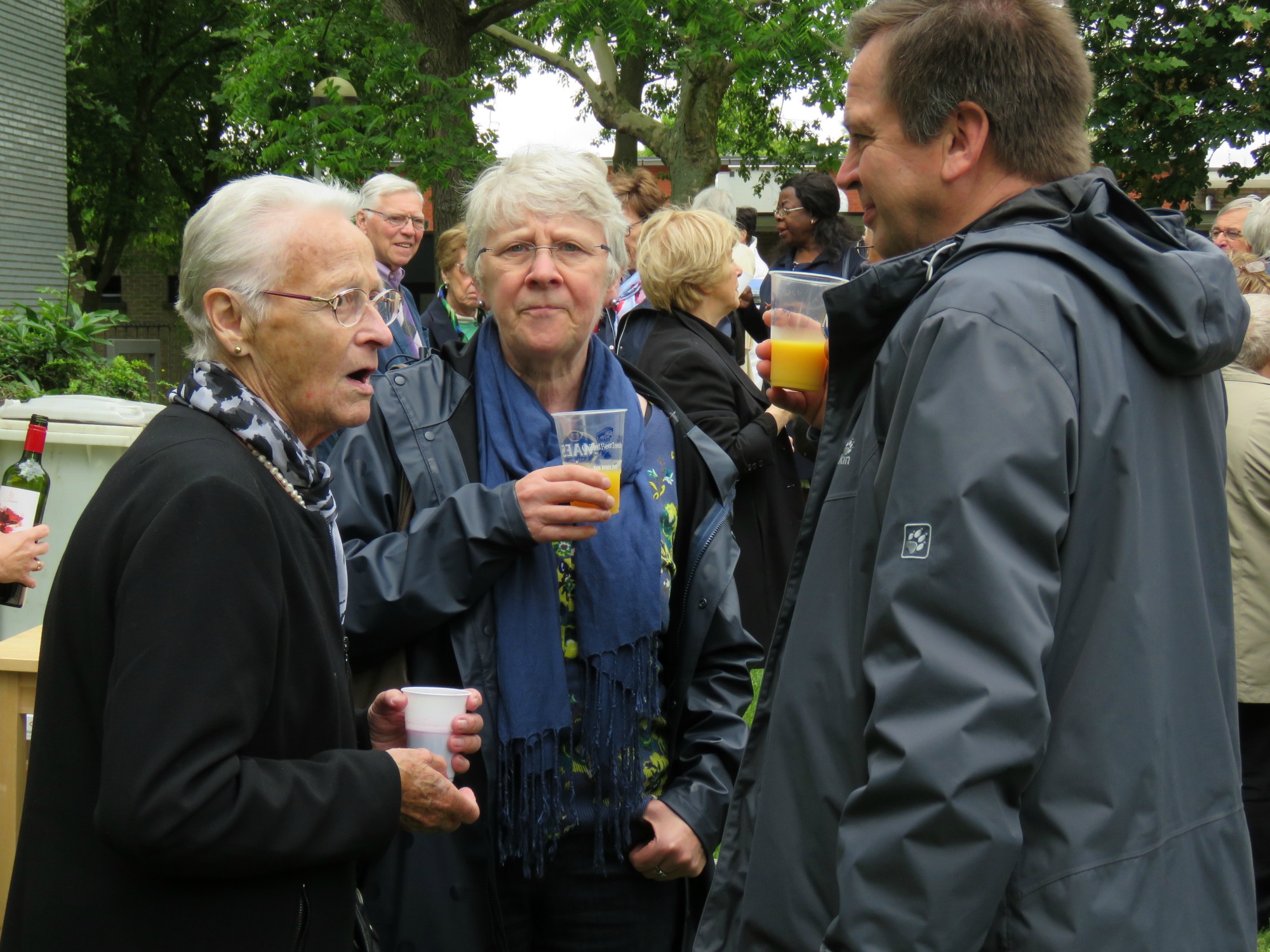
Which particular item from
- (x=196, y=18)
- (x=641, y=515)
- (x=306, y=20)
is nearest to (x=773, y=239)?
(x=196, y=18)

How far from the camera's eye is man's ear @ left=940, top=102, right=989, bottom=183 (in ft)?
5.29

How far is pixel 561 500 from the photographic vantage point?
2.21 m

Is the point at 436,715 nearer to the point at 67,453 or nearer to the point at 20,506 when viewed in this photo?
the point at 20,506

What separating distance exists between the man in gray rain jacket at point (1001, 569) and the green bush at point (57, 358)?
6124 millimetres

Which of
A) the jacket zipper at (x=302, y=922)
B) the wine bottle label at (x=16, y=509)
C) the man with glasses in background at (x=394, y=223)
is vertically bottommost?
the jacket zipper at (x=302, y=922)

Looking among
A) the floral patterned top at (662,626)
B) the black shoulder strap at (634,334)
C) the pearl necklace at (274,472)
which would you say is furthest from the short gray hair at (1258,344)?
the pearl necklace at (274,472)

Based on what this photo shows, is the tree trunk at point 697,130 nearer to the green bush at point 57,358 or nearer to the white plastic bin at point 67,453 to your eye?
the green bush at point 57,358

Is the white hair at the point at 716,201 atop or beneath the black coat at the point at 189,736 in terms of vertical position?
atop

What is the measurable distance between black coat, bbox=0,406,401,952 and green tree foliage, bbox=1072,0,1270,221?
14.3 m

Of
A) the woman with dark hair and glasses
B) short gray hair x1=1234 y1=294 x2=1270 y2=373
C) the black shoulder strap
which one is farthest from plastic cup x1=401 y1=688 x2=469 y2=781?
the woman with dark hair and glasses

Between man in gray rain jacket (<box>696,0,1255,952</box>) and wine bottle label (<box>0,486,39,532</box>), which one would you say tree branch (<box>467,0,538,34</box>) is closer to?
wine bottle label (<box>0,486,39,532</box>)

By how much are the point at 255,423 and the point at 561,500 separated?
62 centimetres

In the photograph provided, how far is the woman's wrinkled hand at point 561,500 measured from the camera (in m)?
2.20

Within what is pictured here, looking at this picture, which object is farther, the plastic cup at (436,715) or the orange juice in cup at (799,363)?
the orange juice in cup at (799,363)
